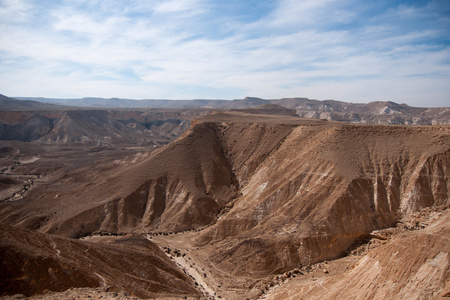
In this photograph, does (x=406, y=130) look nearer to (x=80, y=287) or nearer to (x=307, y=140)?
(x=307, y=140)

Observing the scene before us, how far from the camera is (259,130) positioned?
64.2 meters

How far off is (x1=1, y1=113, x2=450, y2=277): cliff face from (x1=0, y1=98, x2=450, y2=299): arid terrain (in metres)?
0.17

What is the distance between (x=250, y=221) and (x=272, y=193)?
5.14m

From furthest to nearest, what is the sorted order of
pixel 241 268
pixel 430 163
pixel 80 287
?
pixel 430 163 → pixel 241 268 → pixel 80 287

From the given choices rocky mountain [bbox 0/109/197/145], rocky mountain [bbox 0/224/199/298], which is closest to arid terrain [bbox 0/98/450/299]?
rocky mountain [bbox 0/224/199/298]

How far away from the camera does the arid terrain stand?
75.2 feet

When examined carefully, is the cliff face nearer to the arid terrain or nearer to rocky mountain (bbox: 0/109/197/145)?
the arid terrain

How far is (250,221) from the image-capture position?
42.5 meters

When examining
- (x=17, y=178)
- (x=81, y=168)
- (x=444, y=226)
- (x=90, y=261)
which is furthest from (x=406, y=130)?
(x=17, y=178)

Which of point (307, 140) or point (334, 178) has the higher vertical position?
point (307, 140)

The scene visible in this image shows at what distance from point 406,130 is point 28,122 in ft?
514

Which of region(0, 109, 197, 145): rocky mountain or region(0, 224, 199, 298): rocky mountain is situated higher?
region(0, 109, 197, 145): rocky mountain

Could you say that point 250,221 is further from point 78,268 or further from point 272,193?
point 78,268

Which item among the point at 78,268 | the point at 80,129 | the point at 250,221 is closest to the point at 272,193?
the point at 250,221
